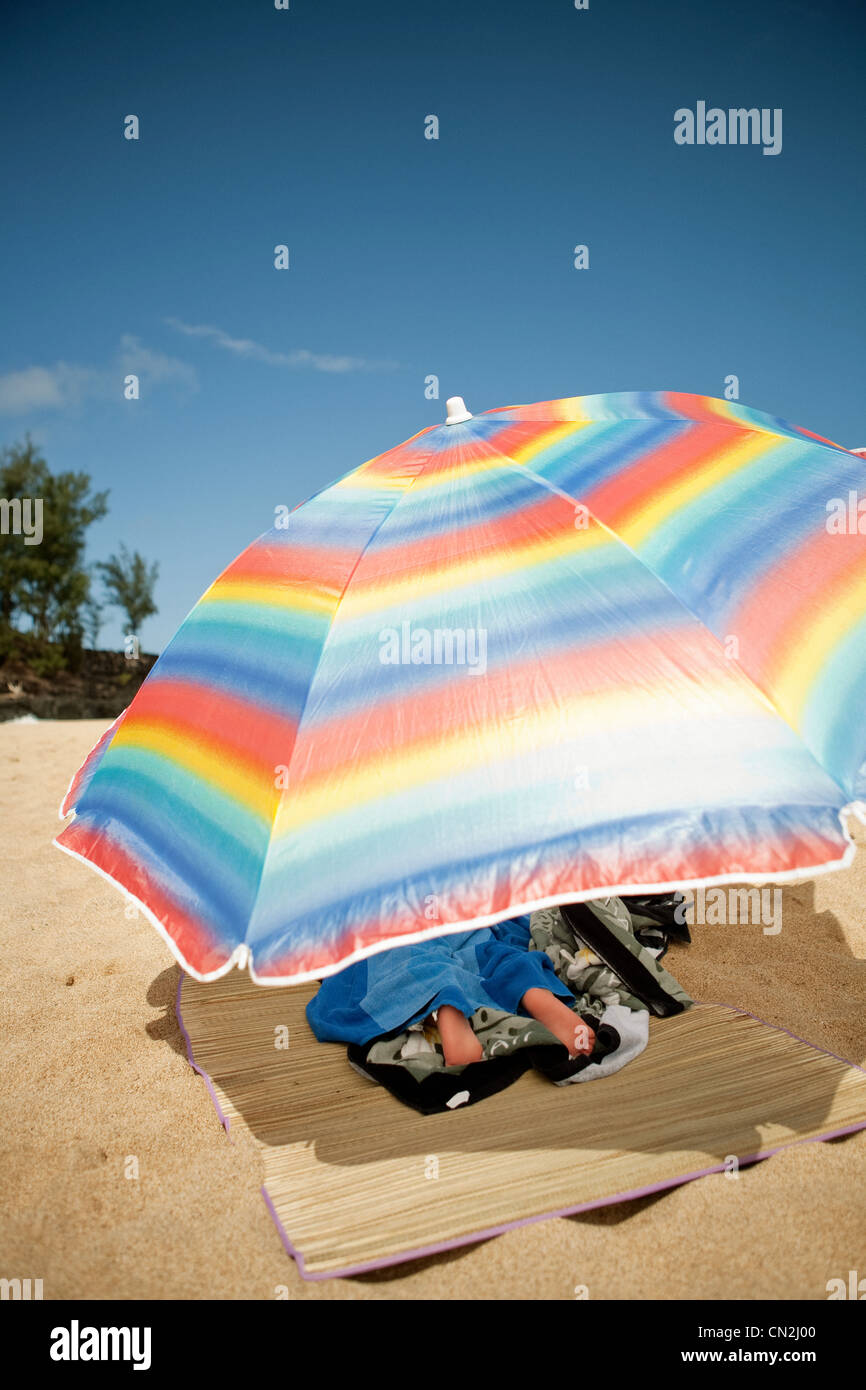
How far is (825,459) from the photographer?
246 centimetres

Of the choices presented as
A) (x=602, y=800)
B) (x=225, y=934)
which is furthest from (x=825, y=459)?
(x=225, y=934)

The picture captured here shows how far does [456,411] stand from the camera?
9.53 feet

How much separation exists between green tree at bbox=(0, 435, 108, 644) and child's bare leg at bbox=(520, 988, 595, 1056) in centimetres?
2648

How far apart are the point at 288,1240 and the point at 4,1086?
55.2 inches

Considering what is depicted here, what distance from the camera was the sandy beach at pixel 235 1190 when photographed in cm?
197

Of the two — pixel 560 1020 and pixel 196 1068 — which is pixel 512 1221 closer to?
pixel 560 1020

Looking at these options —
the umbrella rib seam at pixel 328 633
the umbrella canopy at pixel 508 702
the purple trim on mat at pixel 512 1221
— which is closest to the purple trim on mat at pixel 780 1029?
the purple trim on mat at pixel 512 1221

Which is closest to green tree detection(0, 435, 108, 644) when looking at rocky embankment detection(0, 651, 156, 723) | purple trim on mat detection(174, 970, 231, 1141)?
rocky embankment detection(0, 651, 156, 723)

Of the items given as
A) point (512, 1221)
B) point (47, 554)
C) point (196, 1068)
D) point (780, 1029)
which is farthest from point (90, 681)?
point (512, 1221)

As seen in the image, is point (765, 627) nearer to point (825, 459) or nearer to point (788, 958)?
point (825, 459)

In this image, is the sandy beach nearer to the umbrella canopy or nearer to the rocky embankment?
the umbrella canopy

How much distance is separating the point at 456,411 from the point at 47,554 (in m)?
28.2

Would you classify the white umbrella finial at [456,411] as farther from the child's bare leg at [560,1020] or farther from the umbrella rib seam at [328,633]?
the child's bare leg at [560,1020]

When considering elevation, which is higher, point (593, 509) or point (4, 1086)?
point (593, 509)
